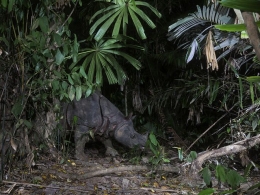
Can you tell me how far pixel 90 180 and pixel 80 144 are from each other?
1.18 metres

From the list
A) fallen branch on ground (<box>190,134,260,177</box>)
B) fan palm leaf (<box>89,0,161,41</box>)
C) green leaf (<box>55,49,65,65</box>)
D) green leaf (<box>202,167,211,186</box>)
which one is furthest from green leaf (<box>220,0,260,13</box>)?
fan palm leaf (<box>89,0,161,41</box>)

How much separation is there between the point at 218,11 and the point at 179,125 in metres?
2.41

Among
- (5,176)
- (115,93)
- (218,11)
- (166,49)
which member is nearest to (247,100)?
(218,11)

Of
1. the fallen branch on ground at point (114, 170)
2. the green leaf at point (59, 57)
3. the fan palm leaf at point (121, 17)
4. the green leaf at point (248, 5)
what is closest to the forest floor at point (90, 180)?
the fallen branch on ground at point (114, 170)

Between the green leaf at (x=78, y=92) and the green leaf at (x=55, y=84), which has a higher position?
the green leaf at (x=55, y=84)

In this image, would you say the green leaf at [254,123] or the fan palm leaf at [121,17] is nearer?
the fan palm leaf at [121,17]

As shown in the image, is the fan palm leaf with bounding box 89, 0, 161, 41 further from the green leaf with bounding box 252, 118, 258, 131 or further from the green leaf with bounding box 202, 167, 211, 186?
the green leaf with bounding box 202, 167, 211, 186

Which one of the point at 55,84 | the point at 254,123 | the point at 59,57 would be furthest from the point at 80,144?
the point at 254,123

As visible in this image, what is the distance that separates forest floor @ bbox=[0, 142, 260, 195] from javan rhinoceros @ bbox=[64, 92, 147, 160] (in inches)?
29.0

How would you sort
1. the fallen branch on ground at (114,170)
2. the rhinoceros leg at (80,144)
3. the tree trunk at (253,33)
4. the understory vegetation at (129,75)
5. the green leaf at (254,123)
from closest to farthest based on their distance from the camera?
the tree trunk at (253,33) → the understory vegetation at (129,75) → the fallen branch on ground at (114,170) → the green leaf at (254,123) → the rhinoceros leg at (80,144)

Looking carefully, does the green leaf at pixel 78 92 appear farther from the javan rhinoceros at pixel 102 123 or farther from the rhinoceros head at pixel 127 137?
the rhinoceros head at pixel 127 137

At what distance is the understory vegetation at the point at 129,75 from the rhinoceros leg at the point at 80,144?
149mm

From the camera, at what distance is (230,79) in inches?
181

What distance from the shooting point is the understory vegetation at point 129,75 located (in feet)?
9.76
